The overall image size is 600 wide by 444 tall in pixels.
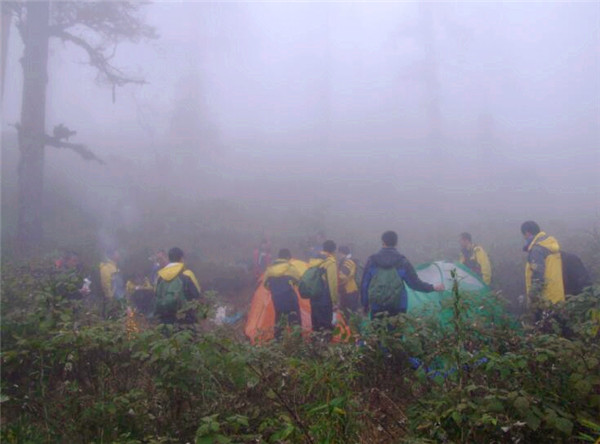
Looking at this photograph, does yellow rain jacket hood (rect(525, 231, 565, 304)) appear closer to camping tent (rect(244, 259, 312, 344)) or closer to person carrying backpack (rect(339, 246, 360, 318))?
person carrying backpack (rect(339, 246, 360, 318))

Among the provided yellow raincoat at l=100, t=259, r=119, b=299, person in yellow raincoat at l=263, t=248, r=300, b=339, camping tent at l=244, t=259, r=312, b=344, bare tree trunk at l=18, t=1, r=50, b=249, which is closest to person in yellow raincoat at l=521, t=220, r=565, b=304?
person in yellow raincoat at l=263, t=248, r=300, b=339

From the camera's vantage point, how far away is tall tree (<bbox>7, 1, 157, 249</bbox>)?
514 inches

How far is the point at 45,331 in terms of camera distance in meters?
4.11

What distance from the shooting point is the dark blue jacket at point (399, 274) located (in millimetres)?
5961

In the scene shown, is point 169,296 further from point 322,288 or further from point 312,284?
point 322,288

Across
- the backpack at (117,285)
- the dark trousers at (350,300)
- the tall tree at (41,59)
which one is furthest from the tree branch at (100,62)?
the dark trousers at (350,300)

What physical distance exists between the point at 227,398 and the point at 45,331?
182 cm

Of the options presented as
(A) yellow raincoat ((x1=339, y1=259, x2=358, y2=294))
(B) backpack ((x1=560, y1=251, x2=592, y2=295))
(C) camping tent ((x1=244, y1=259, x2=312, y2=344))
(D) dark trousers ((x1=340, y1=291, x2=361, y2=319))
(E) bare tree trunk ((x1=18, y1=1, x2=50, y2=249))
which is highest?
(E) bare tree trunk ((x1=18, y1=1, x2=50, y2=249))

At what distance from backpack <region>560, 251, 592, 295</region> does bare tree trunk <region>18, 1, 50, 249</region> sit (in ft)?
39.0

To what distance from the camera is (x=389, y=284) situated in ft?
19.5

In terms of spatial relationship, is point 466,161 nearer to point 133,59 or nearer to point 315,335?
point 133,59

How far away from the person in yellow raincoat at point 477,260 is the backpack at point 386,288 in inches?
113

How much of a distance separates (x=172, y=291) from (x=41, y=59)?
421 inches

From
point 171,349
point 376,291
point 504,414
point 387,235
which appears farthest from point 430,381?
point 387,235
